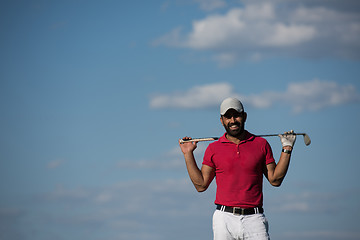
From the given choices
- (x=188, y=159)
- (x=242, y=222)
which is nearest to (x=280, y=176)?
→ (x=242, y=222)

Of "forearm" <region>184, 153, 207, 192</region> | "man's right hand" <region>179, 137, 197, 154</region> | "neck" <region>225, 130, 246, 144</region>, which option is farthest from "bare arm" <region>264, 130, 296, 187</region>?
"man's right hand" <region>179, 137, 197, 154</region>

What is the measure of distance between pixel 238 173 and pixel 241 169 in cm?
8

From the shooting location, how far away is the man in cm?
802

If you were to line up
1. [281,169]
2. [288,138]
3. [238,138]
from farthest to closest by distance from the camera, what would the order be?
[238,138] < [288,138] < [281,169]

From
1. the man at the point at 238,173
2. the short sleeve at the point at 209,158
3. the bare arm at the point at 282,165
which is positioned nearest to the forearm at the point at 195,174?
the man at the point at 238,173

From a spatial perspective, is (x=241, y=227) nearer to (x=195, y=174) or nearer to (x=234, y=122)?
(x=195, y=174)

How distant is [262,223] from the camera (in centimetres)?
798

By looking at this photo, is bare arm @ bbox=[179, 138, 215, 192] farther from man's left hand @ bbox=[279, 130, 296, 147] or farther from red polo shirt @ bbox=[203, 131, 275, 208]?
man's left hand @ bbox=[279, 130, 296, 147]

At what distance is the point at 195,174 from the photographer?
8578mm

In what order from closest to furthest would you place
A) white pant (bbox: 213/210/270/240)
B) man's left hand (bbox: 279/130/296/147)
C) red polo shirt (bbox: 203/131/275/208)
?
white pant (bbox: 213/210/270/240), red polo shirt (bbox: 203/131/275/208), man's left hand (bbox: 279/130/296/147)

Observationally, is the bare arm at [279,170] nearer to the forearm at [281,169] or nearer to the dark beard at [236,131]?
the forearm at [281,169]

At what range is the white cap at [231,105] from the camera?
8305 millimetres

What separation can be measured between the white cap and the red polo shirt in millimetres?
517

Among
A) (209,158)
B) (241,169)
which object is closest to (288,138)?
(241,169)
